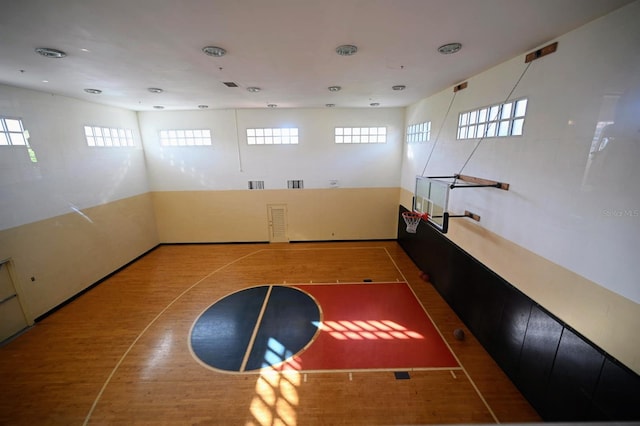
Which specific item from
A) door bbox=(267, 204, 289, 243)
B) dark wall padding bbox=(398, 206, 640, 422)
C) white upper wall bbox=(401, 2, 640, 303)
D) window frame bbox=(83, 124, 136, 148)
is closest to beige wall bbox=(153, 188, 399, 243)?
door bbox=(267, 204, 289, 243)

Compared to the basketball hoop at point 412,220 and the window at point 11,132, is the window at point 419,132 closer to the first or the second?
the basketball hoop at point 412,220

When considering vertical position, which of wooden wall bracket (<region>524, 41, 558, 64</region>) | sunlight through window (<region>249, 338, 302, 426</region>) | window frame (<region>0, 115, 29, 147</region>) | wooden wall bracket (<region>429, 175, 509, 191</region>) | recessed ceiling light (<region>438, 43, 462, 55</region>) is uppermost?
recessed ceiling light (<region>438, 43, 462, 55</region>)

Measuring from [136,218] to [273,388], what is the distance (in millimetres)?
7622

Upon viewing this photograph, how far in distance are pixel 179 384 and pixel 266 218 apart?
6.23 metres

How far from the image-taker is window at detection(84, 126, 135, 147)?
701cm

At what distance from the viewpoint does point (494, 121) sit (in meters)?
4.44

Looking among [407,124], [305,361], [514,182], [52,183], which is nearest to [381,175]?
[407,124]

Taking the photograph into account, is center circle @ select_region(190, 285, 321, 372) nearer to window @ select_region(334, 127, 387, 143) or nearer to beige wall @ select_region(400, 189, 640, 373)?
beige wall @ select_region(400, 189, 640, 373)

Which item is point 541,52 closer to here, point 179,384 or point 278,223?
point 179,384

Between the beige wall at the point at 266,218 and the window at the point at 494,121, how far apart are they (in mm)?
4338

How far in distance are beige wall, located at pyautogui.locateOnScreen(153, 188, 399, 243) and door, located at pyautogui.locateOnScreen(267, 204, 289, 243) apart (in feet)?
0.46

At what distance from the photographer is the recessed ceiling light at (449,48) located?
3401 mm

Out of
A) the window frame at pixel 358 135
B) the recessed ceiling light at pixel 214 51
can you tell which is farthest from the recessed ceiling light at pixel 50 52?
the window frame at pixel 358 135

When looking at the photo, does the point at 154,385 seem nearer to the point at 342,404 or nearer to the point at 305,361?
the point at 305,361
